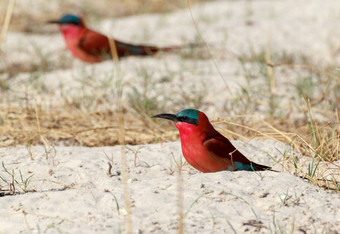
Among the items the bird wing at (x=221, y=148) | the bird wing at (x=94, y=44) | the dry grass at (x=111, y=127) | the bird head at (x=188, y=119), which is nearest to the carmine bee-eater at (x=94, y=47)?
the bird wing at (x=94, y=44)

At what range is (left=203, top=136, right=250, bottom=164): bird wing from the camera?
2234mm

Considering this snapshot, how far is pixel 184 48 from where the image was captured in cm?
516

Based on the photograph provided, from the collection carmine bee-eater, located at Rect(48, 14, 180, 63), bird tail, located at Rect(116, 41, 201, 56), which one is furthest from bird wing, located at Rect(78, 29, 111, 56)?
bird tail, located at Rect(116, 41, 201, 56)

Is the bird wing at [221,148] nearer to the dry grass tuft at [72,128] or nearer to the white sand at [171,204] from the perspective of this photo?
the white sand at [171,204]

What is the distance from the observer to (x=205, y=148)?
223 centimetres

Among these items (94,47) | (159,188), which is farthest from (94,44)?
(159,188)

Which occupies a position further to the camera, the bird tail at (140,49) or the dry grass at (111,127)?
the bird tail at (140,49)

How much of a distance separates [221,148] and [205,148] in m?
0.07

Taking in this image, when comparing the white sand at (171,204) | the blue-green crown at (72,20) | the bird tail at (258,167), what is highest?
the blue-green crown at (72,20)

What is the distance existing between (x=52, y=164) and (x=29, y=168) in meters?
0.11

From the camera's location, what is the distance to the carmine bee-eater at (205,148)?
224 centimetres

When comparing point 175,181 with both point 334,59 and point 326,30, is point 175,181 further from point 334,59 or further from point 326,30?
point 326,30

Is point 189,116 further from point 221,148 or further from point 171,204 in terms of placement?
point 171,204

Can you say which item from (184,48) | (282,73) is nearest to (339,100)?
(282,73)
